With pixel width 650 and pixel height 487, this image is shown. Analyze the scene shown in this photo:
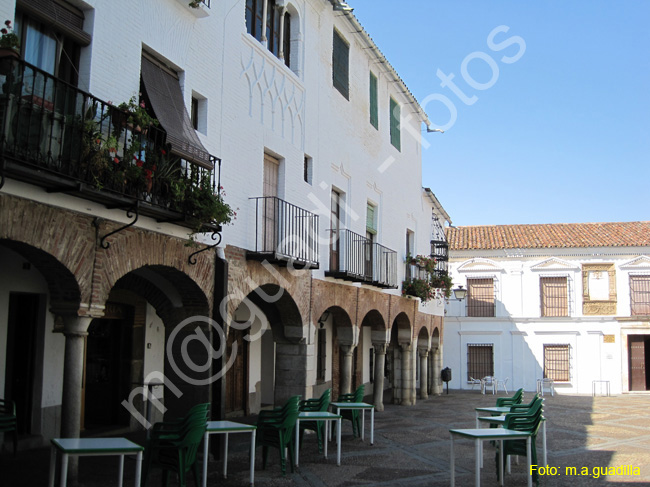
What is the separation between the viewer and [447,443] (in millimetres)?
12367

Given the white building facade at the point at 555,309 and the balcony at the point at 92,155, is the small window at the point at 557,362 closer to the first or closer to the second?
the white building facade at the point at 555,309

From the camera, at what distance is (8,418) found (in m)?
8.30

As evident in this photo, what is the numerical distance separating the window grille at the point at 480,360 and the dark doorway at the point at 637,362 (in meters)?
5.57

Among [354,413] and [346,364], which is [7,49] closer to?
[354,413]

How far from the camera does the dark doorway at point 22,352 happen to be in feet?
31.9

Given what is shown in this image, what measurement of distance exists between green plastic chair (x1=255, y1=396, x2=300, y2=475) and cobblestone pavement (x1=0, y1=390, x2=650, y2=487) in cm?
37

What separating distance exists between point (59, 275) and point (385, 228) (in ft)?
38.6

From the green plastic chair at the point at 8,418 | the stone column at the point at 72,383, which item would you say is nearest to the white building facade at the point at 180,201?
the stone column at the point at 72,383

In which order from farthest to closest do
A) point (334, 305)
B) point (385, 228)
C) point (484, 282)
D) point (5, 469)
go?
point (484, 282), point (385, 228), point (334, 305), point (5, 469)

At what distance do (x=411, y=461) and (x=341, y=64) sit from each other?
8948 mm

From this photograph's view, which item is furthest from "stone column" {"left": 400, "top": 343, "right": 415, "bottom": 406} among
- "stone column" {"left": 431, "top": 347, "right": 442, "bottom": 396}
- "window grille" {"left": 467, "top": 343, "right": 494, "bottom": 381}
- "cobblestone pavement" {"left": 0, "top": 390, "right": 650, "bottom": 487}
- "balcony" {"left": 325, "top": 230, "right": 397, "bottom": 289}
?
"window grille" {"left": 467, "top": 343, "right": 494, "bottom": 381}

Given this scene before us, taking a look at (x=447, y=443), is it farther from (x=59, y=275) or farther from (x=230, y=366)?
(x=59, y=275)

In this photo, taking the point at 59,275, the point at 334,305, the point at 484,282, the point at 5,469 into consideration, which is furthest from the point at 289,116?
the point at 484,282

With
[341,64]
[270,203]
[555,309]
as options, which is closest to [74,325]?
[270,203]
